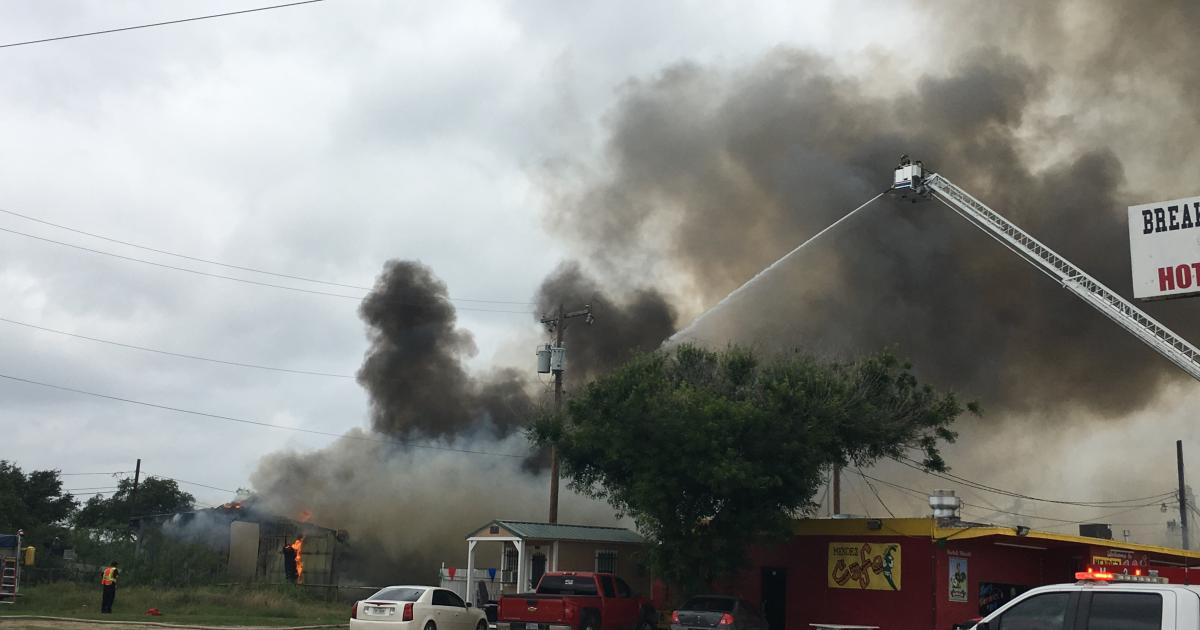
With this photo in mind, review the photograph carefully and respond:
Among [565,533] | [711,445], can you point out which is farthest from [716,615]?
[565,533]

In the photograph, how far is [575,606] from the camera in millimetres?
23812

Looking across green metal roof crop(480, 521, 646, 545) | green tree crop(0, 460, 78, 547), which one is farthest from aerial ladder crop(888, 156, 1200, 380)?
green tree crop(0, 460, 78, 547)

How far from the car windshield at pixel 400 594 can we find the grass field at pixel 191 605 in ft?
22.8

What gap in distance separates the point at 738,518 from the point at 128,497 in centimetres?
7149

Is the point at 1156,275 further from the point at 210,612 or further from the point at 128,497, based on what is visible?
the point at 128,497

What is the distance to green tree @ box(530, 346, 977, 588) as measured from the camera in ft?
82.8

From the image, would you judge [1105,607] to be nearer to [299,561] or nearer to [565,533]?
[565,533]

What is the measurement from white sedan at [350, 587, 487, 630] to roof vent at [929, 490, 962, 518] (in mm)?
11436

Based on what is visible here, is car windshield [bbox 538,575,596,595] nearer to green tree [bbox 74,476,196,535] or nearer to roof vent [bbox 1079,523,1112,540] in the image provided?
roof vent [bbox 1079,523,1112,540]

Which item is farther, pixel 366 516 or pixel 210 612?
pixel 366 516

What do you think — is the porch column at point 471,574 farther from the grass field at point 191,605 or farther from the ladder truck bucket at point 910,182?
the ladder truck bucket at point 910,182

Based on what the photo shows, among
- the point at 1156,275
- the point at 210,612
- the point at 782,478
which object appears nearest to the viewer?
the point at 1156,275

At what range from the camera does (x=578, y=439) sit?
27281 mm

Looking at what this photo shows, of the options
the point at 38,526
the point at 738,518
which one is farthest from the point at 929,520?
the point at 38,526
